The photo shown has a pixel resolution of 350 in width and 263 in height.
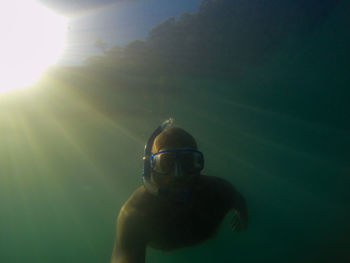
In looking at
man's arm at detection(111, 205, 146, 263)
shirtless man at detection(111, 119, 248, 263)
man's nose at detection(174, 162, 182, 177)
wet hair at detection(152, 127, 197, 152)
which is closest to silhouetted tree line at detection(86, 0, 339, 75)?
wet hair at detection(152, 127, 197, 152)

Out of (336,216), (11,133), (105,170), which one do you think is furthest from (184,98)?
(11,133)

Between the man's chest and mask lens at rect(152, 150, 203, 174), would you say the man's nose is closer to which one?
mask lens at rect(152, 150, 203, 174)

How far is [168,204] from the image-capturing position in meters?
2.00

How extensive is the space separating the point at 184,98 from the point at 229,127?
2.43m

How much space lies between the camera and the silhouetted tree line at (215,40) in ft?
29.0

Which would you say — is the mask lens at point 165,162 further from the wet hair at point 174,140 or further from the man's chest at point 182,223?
the man's chest at point 182,223

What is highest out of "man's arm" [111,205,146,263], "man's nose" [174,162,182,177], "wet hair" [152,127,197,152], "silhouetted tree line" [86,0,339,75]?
"silhouetted tree line" [86,0,339,75]

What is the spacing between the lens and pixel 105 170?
7152 mm

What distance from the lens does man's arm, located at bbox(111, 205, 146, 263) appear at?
1715mm

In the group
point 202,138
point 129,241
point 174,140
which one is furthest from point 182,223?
point 202,138

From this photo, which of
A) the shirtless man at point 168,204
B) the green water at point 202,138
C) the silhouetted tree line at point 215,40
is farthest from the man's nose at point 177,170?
the silhouetted tree line at point 215,40

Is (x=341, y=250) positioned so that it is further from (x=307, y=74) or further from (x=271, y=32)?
(x=271, y=32)

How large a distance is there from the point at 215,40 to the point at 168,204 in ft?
29.3

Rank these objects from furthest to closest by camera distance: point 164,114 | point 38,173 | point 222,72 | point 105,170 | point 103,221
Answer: point 222,72
point 164,114
point 38,173
point 105,170
point 103,221
